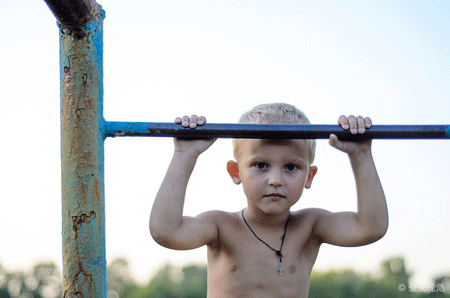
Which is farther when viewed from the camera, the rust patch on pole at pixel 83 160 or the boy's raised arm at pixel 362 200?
the boy's raised arm at pixel 362 200

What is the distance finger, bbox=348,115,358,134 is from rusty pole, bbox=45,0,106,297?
0.69 m

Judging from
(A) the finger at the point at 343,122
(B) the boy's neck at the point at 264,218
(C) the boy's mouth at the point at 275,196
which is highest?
(A) the finger at the point at 343,122

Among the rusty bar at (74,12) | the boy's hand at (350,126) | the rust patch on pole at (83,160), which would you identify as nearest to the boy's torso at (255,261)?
the boy's hand at (350,126)

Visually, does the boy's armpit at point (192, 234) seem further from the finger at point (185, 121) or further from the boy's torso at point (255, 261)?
the finger at point (185, 121)

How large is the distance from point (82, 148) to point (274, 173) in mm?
631

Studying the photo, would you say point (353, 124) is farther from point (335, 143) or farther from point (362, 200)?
point (362, 200)

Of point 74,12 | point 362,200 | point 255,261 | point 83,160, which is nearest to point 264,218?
point 255,261

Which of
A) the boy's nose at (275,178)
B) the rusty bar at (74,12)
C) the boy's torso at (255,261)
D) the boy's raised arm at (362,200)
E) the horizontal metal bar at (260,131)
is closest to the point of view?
the rusty bar at (74,12)

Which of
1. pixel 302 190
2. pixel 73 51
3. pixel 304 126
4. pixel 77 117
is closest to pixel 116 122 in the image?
pixel 77 117

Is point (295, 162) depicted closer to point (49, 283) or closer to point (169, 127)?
point (169, 127)

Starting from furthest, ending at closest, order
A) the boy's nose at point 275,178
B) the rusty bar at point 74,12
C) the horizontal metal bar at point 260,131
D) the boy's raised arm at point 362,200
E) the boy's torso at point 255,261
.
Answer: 1. the boy's torso at point 255,261
2. the boy's nose at point 275,178
3. the boy's raised arm at point 362,200
4. the horizontal metal bar at point 260,131
5. the rusty bar at point 74,12

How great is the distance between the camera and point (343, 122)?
1617 mm

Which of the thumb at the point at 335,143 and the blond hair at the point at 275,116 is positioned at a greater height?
the blond hair at the point at 275,116

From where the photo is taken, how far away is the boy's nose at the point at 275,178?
1775 millimetres
